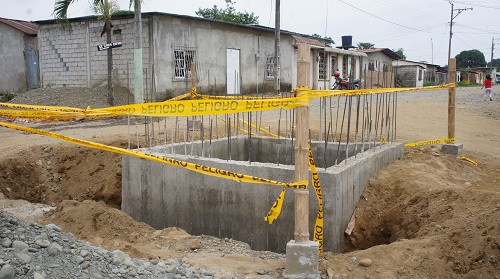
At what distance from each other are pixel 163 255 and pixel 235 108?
61.3 inches

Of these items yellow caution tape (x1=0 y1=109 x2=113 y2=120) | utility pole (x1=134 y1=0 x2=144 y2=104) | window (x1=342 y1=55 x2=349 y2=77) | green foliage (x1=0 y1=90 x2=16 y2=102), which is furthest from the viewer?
window (x1=342 y1=55 x2=349 y2=77)

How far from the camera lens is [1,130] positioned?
1167 centimetres

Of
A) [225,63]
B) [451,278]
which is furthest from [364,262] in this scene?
[225,63]

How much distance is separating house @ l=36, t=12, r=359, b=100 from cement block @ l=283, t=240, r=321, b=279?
1215cm

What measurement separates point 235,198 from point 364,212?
163cm

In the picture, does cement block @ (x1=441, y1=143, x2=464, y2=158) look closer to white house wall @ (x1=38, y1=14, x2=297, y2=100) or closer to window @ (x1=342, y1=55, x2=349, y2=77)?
white house wall @ (x1=38, y1=14, x2=297, y2=100)

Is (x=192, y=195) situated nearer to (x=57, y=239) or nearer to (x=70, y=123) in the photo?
(x=57, y=239)

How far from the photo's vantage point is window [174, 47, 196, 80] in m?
17.5

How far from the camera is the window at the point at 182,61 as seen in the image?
57.4ft

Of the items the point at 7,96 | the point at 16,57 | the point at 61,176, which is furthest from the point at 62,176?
the point at 16,57

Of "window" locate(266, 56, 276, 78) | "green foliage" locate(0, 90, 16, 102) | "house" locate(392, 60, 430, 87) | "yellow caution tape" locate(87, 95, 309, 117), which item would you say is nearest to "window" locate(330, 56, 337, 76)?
"window" locate(266, 56, 276, 78)

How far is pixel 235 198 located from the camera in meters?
5.84

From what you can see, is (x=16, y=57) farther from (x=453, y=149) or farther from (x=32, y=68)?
(x=453, y=149)

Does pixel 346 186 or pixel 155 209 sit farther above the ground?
pixel 346 186
